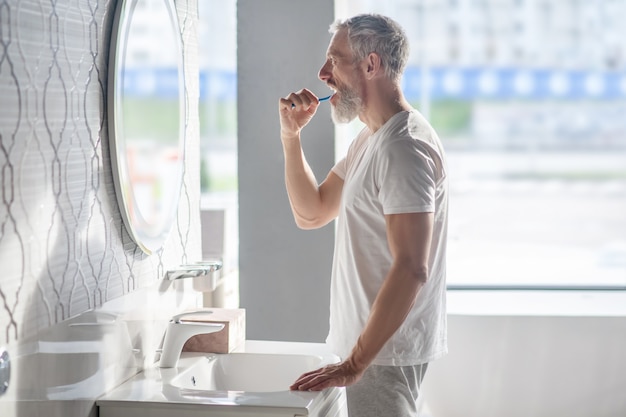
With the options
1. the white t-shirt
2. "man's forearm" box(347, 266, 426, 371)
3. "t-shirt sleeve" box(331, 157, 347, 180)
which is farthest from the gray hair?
"man's forearm" box(347, 266, 426, 371)

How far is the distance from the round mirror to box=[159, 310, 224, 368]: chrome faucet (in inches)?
8.1

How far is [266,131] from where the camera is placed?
348 centimetres

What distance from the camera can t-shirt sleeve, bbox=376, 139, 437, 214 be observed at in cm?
188

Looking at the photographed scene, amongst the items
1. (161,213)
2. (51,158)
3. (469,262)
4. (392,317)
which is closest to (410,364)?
(392,317)

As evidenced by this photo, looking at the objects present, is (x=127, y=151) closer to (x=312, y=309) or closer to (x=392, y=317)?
(x=392, y=317)

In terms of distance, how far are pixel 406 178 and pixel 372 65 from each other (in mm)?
366

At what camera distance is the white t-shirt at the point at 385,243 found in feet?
6.41

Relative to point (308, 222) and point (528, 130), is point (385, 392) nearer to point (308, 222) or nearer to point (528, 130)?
point (308, 222)

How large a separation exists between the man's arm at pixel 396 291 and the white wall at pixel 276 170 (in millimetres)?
1585

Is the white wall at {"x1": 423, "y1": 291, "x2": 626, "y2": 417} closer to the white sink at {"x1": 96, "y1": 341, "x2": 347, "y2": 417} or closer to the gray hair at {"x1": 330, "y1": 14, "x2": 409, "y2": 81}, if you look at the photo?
the white sink at {"x1": 96, "y1": 341, "x2": 347, "y2": 417}

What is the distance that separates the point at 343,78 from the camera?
2176mm

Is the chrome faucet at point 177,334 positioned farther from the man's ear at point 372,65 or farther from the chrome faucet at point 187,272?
the man's ear at point 372,65

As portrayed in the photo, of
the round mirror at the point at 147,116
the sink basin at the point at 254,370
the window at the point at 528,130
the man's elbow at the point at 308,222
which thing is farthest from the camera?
the window at the point at 528,130

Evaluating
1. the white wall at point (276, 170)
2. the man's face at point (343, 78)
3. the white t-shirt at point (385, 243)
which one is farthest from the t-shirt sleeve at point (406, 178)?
the white wall at point (276, 170)
